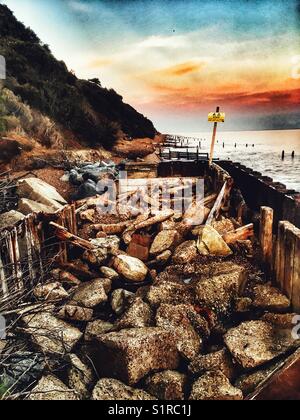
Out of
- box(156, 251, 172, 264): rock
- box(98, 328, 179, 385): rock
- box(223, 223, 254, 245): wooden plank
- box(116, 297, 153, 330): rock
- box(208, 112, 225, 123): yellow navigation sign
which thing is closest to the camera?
box(98, 328, 179, 385): rock

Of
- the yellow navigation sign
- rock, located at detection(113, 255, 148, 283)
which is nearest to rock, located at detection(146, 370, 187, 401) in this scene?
rock, located at detection(113, 255, 148, 283)

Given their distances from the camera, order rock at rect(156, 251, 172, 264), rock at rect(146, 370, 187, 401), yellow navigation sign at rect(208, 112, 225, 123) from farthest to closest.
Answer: yellow navigation sign at rect(208, 112, 225, 123), rock at rect(156, 251, 172, 264), rock at rect(146, 370, 187, 401)

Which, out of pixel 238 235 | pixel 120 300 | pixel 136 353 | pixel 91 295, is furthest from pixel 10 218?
pixel 238 235

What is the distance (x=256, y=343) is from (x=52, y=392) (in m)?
2.18

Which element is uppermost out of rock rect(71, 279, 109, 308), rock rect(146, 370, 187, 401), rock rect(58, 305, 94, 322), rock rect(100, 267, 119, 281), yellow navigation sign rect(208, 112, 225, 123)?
yellow navigation sign rect(208, 112, 225, 123)

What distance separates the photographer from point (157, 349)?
3568 millimetres

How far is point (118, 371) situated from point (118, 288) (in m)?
1.84

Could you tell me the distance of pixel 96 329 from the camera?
4219 mm

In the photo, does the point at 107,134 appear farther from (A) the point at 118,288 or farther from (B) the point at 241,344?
(B) the point at 241,344

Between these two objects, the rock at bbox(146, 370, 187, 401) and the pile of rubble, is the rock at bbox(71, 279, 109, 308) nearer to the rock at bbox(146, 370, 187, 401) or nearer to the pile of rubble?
the pile of rubble

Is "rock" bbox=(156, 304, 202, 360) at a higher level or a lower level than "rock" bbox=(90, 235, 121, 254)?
lower

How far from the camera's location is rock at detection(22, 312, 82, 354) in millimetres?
3828

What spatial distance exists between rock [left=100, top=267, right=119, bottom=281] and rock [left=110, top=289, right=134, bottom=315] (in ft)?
1.34

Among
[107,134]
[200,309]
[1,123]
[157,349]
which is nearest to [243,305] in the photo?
[200,309]
